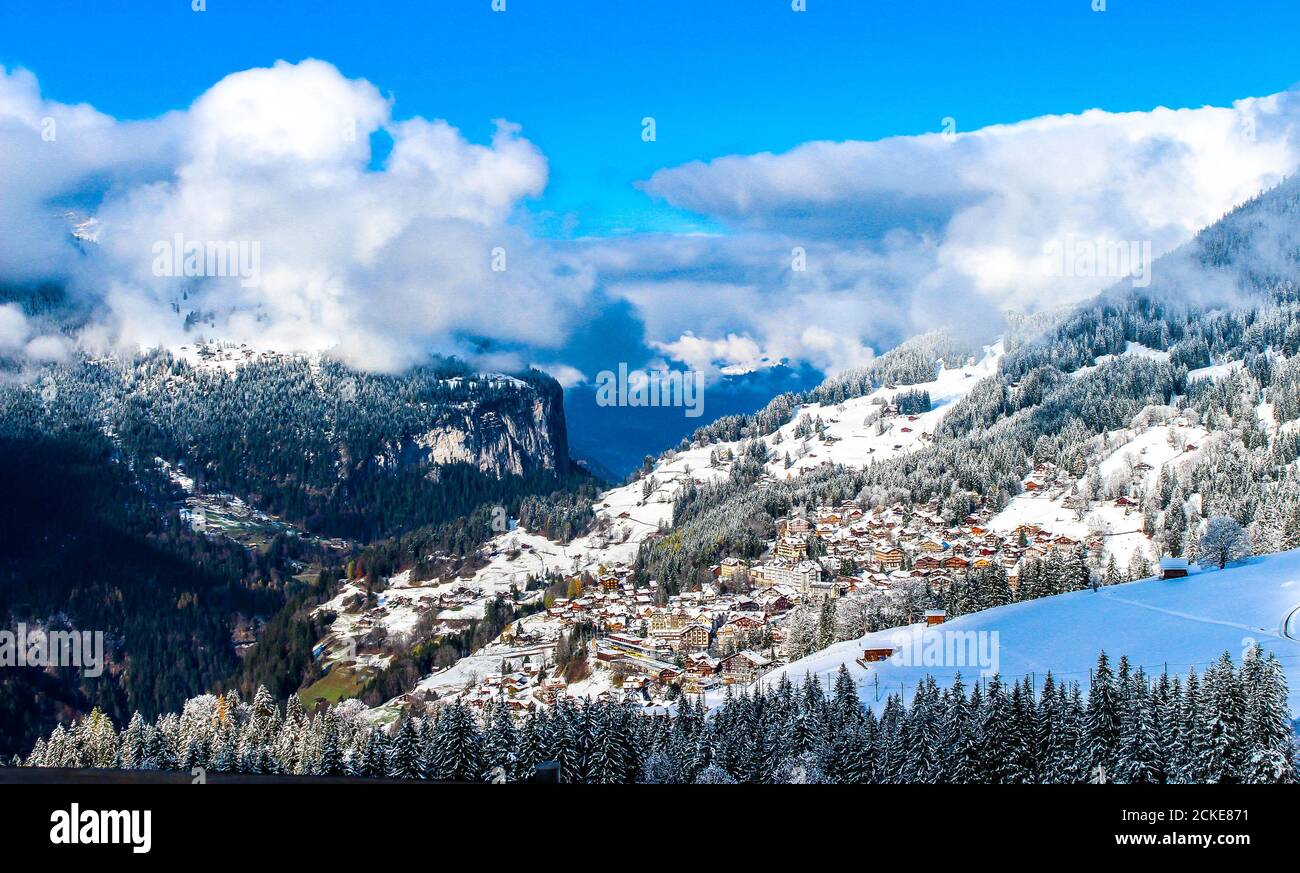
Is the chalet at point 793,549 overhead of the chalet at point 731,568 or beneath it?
overhead

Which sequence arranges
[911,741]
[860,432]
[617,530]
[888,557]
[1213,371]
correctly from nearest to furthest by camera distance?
1. [911,741]
2. [888,557]
3. [617,530]
4. [1213,371]
5. [860,432]

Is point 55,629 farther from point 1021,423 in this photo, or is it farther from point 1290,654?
point 1021,423

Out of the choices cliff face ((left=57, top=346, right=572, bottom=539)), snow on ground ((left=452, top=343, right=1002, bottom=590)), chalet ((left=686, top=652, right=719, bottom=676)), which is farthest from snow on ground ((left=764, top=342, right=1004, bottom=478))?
chalet ((left=686, top=652, right=719, bottom=676))

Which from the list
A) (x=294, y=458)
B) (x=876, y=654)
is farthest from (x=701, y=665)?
(x=294, y=458)

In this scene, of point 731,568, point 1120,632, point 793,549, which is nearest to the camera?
point 1120,632

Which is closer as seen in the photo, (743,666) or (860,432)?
(743,666)

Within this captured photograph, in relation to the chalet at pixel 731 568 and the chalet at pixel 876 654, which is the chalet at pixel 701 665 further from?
the chalet at pixel 731 568

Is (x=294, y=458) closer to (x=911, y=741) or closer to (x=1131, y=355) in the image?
(x=1131, y=355)

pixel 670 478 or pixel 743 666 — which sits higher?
pixel 670 478

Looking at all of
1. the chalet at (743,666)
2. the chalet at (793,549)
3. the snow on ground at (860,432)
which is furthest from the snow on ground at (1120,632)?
the snow on ground at (860,432)
